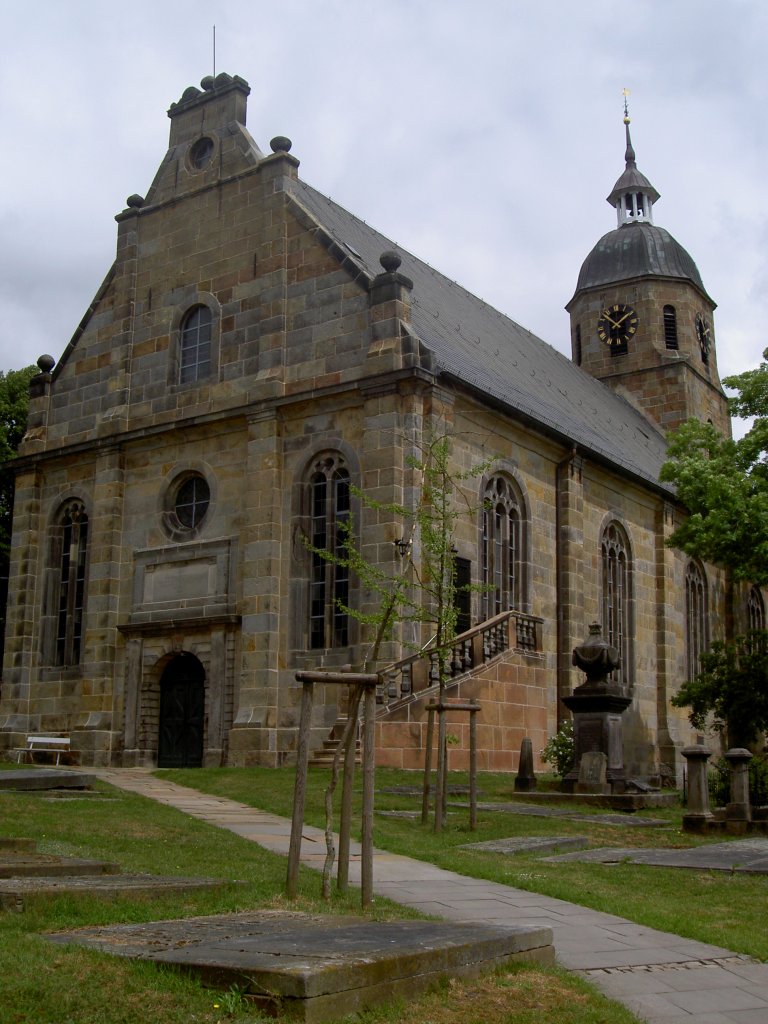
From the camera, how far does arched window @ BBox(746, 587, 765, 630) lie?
1542 inches

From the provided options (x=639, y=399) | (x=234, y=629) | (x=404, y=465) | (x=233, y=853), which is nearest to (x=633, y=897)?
(x=233, y=853)

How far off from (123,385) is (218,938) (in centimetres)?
2357

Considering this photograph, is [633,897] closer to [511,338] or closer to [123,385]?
[123,385]

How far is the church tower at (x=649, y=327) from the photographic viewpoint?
42.3 m

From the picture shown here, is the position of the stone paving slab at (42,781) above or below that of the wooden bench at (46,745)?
below

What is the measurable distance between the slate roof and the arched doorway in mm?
8660

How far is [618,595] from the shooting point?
31.1 meters

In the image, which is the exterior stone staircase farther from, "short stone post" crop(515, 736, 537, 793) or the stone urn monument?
the stone urn monument

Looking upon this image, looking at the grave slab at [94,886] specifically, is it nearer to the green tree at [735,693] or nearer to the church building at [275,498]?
the church building at [275,498]

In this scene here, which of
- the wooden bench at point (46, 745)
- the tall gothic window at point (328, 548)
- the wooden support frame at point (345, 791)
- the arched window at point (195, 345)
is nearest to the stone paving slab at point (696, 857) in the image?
the wooden support frame at point (345, 791)

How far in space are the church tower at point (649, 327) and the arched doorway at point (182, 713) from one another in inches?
886

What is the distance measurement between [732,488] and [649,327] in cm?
1863

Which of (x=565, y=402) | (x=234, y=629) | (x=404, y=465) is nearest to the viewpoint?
(x=404, y=465)

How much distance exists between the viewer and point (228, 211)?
27.2 metres
